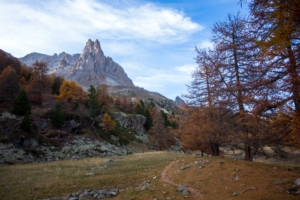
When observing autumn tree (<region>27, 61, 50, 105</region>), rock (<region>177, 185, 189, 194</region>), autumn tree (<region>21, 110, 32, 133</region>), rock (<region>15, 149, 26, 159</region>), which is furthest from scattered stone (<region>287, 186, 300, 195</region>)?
autumn tree (<region>27, 61, 50, 105</region>)

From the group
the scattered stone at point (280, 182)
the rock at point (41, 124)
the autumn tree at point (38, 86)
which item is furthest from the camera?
the autumn tree at point (38, 86)

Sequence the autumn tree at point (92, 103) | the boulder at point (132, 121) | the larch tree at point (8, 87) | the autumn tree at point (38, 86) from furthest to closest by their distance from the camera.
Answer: the boulder at point (132, 121) < the autumn tree at point (92, 103) < the autumn tree at point (38, 86) < the larch tree at point (8, 87)

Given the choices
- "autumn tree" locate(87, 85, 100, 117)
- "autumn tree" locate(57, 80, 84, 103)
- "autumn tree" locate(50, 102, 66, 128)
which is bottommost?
"autumn tree" locate(50, 102, 66, 128)

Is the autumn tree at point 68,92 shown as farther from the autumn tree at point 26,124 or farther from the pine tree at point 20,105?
the autumn tree at point 26,124

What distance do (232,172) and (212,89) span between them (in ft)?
17.8

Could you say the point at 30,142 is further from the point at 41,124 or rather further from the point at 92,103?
the point at 92,103

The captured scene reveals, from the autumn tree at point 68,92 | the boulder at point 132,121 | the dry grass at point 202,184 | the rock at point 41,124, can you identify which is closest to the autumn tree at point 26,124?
the rock at point 41,124

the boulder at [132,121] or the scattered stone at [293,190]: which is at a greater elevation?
the boulder at [132,121]

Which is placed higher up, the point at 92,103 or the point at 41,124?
the point at 92,103

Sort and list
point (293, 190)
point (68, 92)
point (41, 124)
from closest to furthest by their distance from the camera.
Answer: point (293, 190) → point (41, 124) → point (68, 92)

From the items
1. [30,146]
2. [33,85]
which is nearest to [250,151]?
[30,146]

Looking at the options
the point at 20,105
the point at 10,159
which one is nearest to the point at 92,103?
the point at 20,105

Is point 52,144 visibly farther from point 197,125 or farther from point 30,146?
point 197,125

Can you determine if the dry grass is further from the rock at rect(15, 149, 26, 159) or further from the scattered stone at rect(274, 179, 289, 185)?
the rock at rect(15, 149, 26, 159)
